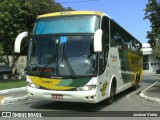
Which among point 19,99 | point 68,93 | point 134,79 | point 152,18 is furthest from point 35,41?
point 152,18

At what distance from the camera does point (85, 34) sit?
1273 cm

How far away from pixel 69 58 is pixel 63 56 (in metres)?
0.23

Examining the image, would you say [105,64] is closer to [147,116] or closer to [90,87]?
[90,87]

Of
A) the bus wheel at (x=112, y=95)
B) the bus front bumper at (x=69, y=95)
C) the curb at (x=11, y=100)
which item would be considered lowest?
the curb at (x=11, y=100)

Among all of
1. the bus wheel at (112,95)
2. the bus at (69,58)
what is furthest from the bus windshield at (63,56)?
the bus wheel at (112,95)

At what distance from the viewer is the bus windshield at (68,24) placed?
12.9m

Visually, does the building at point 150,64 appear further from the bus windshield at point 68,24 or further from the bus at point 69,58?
the bus windshield at point 68,24

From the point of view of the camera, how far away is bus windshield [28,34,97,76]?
40.7 feet

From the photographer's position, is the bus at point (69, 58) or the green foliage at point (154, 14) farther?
the green foliage at point (154, 14)

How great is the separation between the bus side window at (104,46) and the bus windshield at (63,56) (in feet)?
2.06

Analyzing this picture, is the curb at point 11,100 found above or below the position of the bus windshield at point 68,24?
below

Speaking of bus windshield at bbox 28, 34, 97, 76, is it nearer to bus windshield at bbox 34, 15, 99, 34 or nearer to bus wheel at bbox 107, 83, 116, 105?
bus windshield at bbox 34, 15, 99, 34

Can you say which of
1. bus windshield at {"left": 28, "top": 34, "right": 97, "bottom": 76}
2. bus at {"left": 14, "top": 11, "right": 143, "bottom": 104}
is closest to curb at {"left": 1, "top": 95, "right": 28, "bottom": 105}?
bus at {"left": 14, "top": 11, "right": 143, "bottom": 104}

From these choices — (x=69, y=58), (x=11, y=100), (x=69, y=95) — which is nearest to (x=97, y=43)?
(x=69, y=58)
